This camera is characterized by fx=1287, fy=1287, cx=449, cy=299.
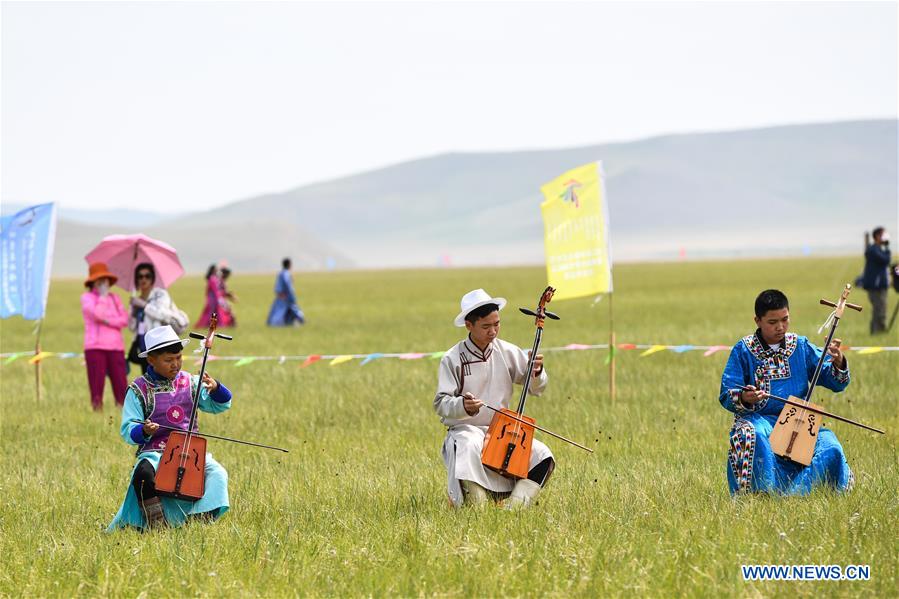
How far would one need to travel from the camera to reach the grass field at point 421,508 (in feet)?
21.7

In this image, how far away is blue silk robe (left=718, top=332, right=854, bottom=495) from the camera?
8289 mm

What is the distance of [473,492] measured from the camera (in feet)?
26.6

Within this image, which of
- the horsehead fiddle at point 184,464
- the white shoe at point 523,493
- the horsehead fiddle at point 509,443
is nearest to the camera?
the horsehead fiddle at point 184,464

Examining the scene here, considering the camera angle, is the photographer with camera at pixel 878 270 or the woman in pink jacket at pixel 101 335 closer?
the woman in pink jacket at pixel 101 335

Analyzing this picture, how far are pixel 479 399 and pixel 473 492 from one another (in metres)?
0.61

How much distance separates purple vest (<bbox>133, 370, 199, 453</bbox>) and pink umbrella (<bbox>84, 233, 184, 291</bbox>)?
6424 mm

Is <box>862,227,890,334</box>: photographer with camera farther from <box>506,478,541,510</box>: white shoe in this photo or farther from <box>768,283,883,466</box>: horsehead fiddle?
<box>506,478,541,510</box>: white shoe

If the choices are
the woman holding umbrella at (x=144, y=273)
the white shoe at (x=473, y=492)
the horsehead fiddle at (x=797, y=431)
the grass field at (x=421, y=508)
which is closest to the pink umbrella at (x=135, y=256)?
the woman holding umbrella at (x=144, y=273)

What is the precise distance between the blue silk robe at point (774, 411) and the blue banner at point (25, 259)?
9.52 m

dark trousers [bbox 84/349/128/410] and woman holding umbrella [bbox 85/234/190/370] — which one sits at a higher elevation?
woman holding umbrella [bbox 85/234/190/370]

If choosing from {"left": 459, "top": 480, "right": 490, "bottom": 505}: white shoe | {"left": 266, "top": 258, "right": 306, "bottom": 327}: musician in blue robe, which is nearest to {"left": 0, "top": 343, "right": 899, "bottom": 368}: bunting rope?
{"left": 459, "top": 480, "right": 490, "bottom": 505}: white shoe

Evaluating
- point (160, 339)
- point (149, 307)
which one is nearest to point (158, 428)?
point (160, 339)

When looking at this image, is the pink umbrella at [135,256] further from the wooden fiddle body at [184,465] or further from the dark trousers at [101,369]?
the wooden fiddle body at [184,465]

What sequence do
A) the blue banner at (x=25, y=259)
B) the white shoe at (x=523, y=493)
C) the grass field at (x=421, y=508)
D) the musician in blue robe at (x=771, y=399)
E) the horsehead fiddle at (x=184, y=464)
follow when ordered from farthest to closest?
the blue banner at (x=25, y=259) < the musician in blue robe at (x=771, y=399) < the white shoe at (x=523, y=493) < the horsehead fiddle at (x=184, y=464) < the grass field at (x=421, y=508)
